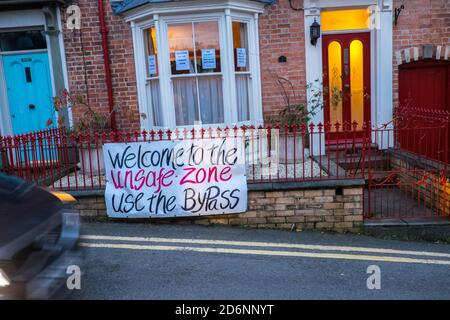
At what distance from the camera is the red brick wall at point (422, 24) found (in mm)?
7992

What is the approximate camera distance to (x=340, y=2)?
A: 26.2 feet

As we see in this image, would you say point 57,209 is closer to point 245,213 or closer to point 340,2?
point 245,213

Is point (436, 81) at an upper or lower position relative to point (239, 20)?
lower

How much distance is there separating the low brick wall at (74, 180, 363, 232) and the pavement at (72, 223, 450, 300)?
160mm

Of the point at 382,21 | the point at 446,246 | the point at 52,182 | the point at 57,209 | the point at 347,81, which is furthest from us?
the point at 347,81

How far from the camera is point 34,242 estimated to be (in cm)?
288

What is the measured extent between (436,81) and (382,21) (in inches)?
67.0

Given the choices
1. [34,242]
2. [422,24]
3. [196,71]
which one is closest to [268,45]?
[196,71]

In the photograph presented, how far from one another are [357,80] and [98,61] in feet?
17.2

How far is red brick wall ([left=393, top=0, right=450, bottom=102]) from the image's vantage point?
7992 millimetres

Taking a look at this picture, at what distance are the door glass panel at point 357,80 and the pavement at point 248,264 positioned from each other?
3804mm

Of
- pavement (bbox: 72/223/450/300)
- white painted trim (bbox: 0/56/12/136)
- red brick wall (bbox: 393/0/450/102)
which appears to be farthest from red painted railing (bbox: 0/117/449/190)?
red brick wall (bbox: 393/0/450/102)

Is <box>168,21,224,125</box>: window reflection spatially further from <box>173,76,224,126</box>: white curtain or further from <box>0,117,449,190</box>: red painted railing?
<box>0,117,449,190</box>: red painted railing
